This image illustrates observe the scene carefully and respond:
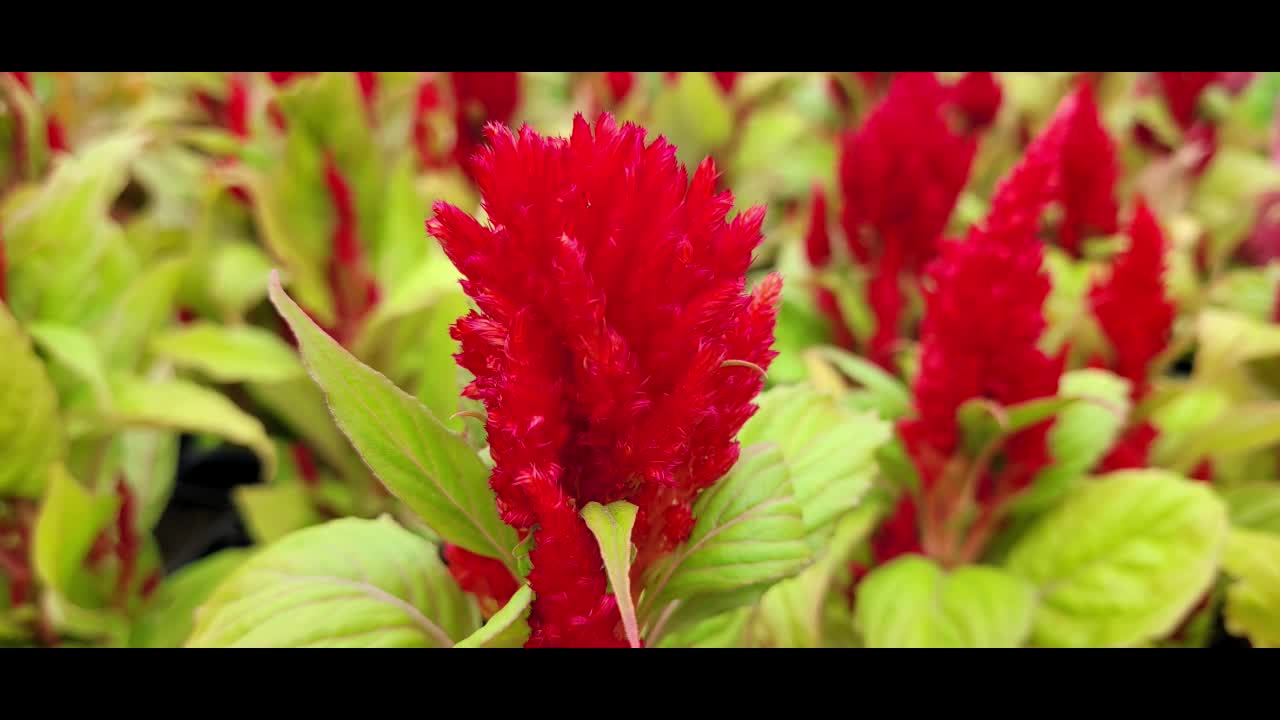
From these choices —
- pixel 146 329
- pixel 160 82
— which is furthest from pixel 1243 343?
pixel 160 82

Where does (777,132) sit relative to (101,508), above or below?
above

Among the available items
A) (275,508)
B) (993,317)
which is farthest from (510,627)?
(275,508)

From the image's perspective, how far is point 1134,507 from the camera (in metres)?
1.07

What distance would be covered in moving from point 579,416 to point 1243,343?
1.34m

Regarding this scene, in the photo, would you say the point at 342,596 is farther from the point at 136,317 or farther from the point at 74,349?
the point at 136,317

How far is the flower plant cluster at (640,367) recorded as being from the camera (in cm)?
52

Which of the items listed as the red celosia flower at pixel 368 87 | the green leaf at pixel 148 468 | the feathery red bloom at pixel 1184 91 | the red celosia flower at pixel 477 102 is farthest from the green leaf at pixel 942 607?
the feathery red bloom at pixel 1184 91

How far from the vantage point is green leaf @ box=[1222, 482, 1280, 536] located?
4.22 ft

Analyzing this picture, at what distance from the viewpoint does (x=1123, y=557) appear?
104 cm

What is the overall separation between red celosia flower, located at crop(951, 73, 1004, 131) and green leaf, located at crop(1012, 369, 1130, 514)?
1.00 meters

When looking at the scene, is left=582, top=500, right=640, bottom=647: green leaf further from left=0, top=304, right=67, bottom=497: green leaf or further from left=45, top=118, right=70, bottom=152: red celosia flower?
left=45, top=118, right=70, bottom=152: red celosia flower

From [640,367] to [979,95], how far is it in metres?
1.70

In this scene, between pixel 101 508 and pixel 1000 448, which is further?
pixel 101 508
